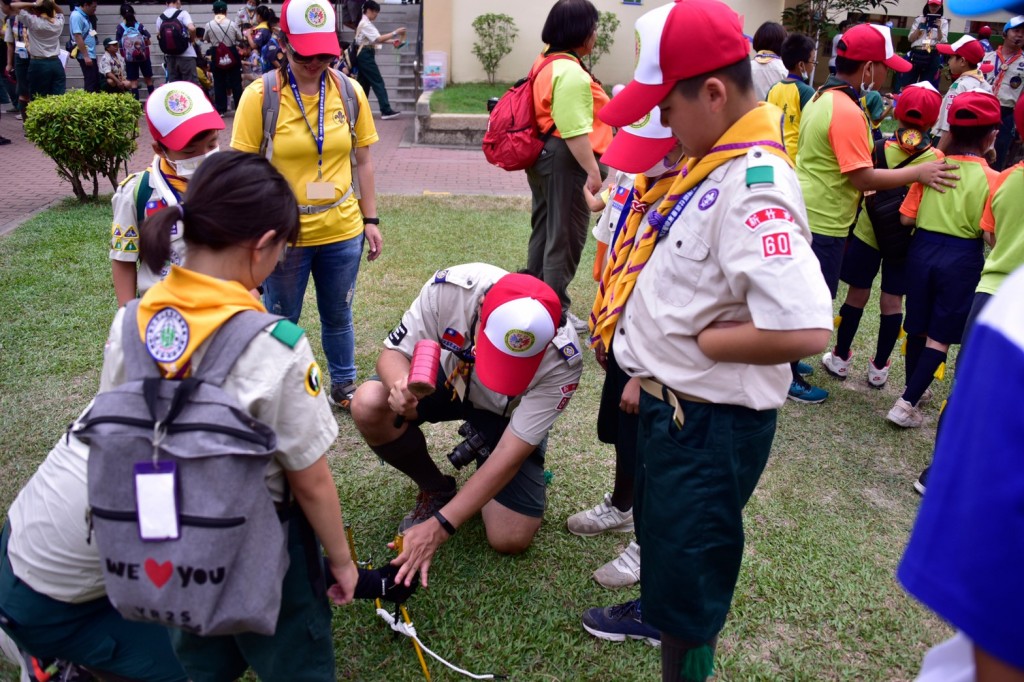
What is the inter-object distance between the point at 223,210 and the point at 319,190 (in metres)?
1.93

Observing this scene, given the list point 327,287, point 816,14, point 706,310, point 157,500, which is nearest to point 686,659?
point 706,310

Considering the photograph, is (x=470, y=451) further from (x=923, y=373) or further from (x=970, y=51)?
(x=970, y=51)

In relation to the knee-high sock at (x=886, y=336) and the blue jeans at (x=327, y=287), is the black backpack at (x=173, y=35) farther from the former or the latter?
the knee-high sock at (x=886, y=336)

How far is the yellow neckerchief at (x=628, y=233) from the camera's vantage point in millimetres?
2129

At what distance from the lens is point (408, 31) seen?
615 inches

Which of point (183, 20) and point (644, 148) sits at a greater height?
point (183, 20)

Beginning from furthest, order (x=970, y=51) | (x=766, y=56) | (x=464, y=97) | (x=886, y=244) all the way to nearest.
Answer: (x=464, y=97) < (x=970, y=51) < (x=766, y=56) < (x=886, y=244)

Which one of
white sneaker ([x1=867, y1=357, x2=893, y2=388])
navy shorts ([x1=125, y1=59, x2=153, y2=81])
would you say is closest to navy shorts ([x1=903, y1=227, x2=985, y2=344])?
white sneaker ([x1=867, y1=357, x2=893, y2=388])

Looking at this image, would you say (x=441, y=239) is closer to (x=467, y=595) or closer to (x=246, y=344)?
(x=467, y=595)

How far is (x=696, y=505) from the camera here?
6.28ft

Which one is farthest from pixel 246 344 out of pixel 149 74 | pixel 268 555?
pixel 149 74

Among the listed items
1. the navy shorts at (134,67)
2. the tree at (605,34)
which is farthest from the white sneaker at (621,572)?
the navy shorts at (134,67)

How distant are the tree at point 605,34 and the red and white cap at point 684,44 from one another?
12.9 metres

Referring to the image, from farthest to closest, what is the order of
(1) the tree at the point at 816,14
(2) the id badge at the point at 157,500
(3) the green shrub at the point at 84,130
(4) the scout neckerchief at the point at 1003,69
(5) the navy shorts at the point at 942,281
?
(1) the tree at the point at 816,14 → (4) the scout neckerchief at the point at 1003,69 → (3) the green shrub at the point at 84,130 → (5) the navy shorts at the point at 942,281 → (2) the id badge at the point at 157,500
